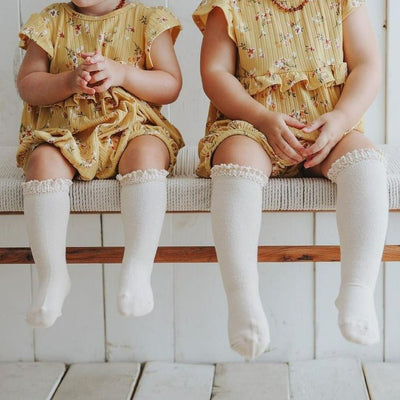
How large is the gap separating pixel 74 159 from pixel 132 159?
8 centimetres

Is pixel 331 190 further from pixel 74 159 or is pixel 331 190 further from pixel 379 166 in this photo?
pixel 74 159

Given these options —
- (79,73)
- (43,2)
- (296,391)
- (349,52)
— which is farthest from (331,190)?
(43,2)

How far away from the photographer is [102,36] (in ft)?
3.80

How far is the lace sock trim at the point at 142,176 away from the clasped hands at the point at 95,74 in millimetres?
163

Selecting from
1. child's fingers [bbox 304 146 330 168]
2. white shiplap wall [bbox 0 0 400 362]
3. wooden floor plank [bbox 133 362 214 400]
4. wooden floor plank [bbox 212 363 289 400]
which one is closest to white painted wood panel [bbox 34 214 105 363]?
white shiplap wall [bbox 0 0 400 362]

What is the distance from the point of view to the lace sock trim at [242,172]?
0.94 metres

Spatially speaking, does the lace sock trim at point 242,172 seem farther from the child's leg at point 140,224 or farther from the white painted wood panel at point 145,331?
the white painted wood panel at point 145,331

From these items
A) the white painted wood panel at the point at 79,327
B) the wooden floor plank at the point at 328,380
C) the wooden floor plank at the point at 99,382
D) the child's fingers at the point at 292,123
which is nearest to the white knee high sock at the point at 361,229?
the child's fingers at the point at 292,123

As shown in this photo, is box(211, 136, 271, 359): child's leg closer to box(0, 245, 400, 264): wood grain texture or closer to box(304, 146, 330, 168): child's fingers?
box(304, 146, 330, 168): child's fingers

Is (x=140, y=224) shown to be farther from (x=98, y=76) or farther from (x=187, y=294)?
(x=187, y=294)

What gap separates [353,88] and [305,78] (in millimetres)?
73

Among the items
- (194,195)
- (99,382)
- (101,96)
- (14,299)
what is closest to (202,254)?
(194,195)

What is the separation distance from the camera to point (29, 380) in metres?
1.39

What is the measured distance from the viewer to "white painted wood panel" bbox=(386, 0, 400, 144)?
1406 millimetres
